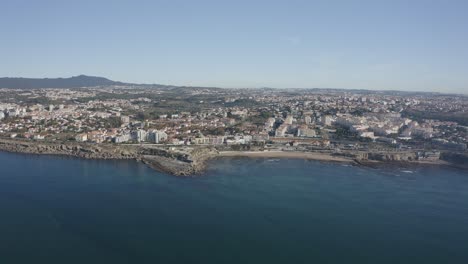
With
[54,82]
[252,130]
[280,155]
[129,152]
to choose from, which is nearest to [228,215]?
[129,152]

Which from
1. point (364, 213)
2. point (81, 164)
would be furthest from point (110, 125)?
point (364, 213)

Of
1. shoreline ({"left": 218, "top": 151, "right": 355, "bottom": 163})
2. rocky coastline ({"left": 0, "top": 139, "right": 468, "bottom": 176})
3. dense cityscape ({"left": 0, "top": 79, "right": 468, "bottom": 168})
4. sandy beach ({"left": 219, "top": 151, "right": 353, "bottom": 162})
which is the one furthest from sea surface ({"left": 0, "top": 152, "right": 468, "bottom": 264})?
dense cityscape ({"left": 0, "top": 79, "right": 468, "bottom": 168})

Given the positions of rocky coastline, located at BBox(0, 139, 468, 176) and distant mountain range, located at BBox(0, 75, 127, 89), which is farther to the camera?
distant mountain range, located at BBox(0, 75, 127, 89)

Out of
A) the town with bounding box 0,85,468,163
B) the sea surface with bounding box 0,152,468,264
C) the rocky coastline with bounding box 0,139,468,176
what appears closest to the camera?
the sea surface with bounding box 0,152,468,264

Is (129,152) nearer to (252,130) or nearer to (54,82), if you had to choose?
(252,130)

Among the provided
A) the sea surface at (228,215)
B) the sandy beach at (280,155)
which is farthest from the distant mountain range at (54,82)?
the sea surface at (228,215)

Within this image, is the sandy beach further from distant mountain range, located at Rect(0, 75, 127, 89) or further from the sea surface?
distant mountain range, located at Rect(0, 75, 127, 89)
